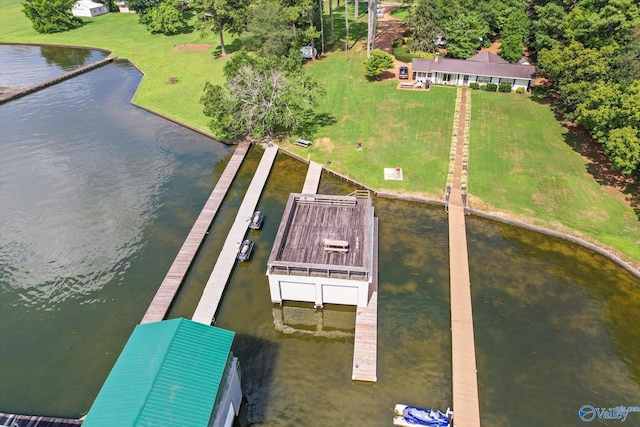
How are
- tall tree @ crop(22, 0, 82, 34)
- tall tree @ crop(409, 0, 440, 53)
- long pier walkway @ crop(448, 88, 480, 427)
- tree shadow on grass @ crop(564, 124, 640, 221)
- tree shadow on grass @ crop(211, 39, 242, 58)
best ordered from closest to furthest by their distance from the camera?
long pier walkway @ crop(448, 88, 480, 427) < tree shadow on grass @ crop(564, 124, 640, 221) < tall tree @ crop(409, 0, 440, 53) < tree shadow on grass @ crop(211, 39, 242, 58) < tall tree @ crop(22, 0, 82, 34)

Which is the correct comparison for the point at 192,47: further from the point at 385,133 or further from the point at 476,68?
the point at 476,68

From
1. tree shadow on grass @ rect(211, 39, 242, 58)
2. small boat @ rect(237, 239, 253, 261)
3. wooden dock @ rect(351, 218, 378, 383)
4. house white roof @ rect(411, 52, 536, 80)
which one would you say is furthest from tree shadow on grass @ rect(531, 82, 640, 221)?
tree shadow on grass @ rect(211, 39, 242, 58)

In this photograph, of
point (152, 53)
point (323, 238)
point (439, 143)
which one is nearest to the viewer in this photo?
point (323, 238)

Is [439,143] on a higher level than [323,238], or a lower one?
lower

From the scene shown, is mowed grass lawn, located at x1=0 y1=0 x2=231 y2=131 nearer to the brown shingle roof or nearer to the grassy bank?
the grassy bank

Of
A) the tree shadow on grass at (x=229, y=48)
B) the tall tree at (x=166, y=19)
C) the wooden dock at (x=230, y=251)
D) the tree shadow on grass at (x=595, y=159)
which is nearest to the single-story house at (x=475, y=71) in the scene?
the tree shadow on grass at (x=595, y=159)

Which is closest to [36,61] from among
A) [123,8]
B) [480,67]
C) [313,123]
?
[123,8]
